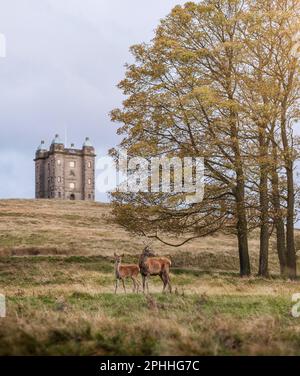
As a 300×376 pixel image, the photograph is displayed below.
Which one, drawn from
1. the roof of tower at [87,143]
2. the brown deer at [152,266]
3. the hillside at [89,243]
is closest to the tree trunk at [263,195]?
the hillside at [89,243]

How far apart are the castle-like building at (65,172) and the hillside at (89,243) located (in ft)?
193

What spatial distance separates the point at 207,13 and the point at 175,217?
9751 mm

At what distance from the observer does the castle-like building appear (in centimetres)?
11356

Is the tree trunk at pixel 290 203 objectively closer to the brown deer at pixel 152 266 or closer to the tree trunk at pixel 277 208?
the tree trunk at pixel 277 208

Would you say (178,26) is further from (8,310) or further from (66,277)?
(8,310)

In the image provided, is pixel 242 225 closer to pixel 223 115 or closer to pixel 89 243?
pixel 223 115

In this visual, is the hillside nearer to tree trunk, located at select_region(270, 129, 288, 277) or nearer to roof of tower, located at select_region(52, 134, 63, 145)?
tree trunk, located at select_region(270, 129, 288, 277)

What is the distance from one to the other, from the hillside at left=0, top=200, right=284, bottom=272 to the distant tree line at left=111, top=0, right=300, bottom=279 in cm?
448

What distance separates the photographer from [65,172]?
379 ft

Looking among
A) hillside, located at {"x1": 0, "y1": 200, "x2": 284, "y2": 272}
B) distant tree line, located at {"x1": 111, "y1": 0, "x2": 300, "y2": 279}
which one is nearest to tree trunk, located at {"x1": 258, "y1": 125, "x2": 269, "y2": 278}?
distant tree line, located at {"x1": 111, "y1": 0, "x2": 300, "y2": 279}

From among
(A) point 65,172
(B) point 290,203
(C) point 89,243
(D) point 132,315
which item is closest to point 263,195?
(B) point 290,203

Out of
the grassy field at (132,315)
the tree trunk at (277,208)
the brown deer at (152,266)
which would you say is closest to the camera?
the grassy field at (132,315)

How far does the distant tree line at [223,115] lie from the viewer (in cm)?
2628

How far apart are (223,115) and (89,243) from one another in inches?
609
